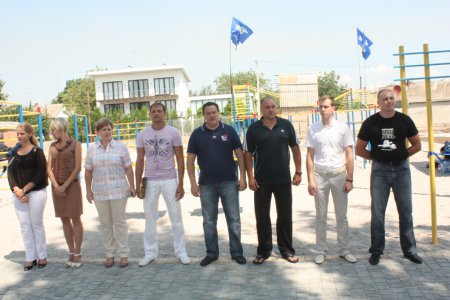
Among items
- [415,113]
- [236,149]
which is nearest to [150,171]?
[236,149]

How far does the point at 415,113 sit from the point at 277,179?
39.7m

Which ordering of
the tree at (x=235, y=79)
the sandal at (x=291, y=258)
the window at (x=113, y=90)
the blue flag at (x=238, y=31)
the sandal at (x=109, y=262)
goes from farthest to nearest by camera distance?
the tree at (x=235, y=79) → the window at (x=113, y=90) → the blue flag at (x=238, y=31) → the sandal at (x=109, y=262) → the sandal at (x=291, y=258)

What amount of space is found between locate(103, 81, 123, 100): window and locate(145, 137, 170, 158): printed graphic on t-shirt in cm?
5143

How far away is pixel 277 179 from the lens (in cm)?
482

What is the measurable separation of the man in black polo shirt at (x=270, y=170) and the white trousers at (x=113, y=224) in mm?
1517

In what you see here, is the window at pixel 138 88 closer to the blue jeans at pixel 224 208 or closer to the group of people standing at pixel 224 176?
the group of people standing at pixel 224 176

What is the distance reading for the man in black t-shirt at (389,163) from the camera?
15.1 feet

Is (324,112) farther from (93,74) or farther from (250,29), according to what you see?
(93,74)

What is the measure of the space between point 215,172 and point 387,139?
186cm

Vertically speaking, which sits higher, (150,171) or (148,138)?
(148,138)

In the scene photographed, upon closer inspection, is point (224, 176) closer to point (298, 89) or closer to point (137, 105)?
point (298, 89)

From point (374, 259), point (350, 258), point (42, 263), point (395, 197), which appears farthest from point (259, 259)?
point (42, 263)

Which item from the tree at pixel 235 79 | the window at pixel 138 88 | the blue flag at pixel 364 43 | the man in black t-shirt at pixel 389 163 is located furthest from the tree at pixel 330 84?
the man in black t-shirt at pixel 389 163

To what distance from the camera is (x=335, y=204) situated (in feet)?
16.1
